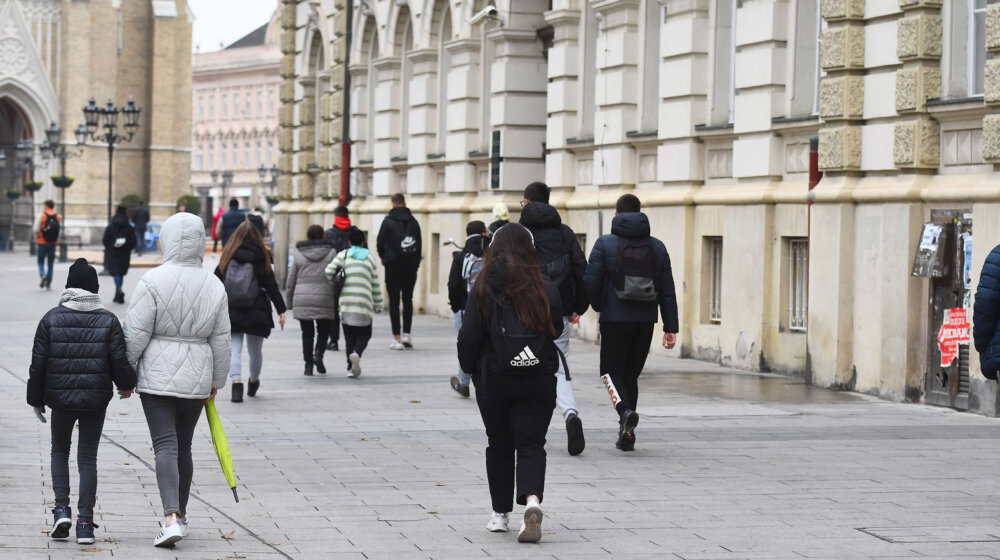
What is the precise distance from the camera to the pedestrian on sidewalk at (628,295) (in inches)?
481

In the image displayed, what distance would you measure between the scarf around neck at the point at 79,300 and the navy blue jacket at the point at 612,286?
14.8 feet

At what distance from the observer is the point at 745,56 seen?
1866 centimetres

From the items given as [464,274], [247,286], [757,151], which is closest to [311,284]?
[247,286]

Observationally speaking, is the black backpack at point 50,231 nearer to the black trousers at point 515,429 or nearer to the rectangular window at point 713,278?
the rectangular window at point 713,278

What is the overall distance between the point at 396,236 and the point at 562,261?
33.1 feet

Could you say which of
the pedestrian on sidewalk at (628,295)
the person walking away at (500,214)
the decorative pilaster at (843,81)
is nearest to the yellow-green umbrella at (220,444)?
A: the pedestrian on sidewalk at (628,295)

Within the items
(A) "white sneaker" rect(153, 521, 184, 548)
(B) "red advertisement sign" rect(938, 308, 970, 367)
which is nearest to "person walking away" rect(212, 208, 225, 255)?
(B) "red advertisement sign" rect(938, 308, 970, 367)

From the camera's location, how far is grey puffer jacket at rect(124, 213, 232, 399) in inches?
336

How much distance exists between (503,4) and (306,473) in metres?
16.3

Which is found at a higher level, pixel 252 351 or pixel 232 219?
pixel 232 219

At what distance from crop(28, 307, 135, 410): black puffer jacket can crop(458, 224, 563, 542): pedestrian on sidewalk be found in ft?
5.45

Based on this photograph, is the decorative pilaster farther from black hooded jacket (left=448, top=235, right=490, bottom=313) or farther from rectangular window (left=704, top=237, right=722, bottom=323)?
black hooded jacket (left=448, top=235, right=490, bottom=313)

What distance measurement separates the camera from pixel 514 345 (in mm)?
8617

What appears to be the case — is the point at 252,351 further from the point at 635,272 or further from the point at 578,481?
the point at 578,481
